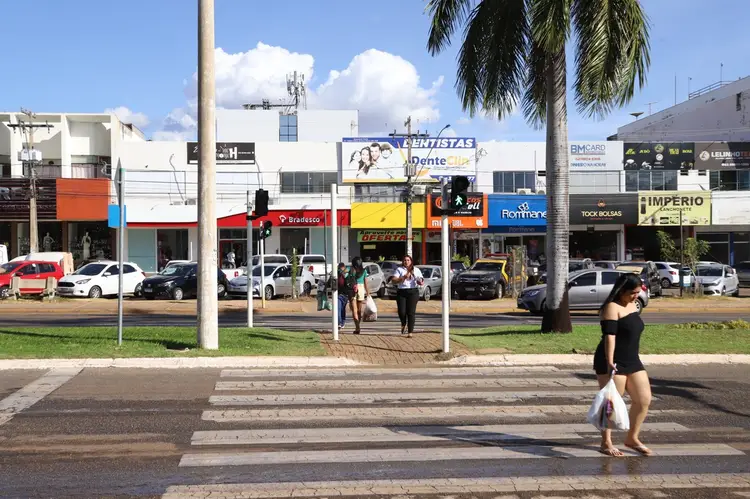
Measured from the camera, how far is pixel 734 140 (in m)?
52.0

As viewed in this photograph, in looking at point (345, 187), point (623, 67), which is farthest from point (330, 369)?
point (345, 187)

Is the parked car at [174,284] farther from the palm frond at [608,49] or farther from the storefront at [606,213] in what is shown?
the storefront at [606,213]

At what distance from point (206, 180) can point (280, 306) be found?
14275 mm

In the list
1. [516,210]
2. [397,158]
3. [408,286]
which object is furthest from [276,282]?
[516,210]

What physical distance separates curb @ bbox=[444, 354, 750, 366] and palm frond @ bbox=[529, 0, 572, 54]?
5.78m

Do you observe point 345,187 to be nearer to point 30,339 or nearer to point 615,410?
point 30,339

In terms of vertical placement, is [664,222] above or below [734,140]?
below

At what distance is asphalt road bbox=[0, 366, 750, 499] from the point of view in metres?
5.96

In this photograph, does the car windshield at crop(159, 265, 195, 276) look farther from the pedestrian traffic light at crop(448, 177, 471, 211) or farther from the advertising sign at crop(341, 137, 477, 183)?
the pedestrian traffic light at crop(448, 177, 471, 211)

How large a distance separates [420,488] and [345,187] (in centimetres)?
3912

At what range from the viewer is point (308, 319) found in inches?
874

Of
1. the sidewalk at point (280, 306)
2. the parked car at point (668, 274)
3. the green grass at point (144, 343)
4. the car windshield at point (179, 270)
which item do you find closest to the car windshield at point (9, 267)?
the sidewalk at point (280, 306)

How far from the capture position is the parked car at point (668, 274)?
37219 mm

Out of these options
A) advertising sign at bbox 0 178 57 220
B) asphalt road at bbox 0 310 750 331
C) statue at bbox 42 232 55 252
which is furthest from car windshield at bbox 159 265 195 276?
statue at bbox 42 232 55 252
